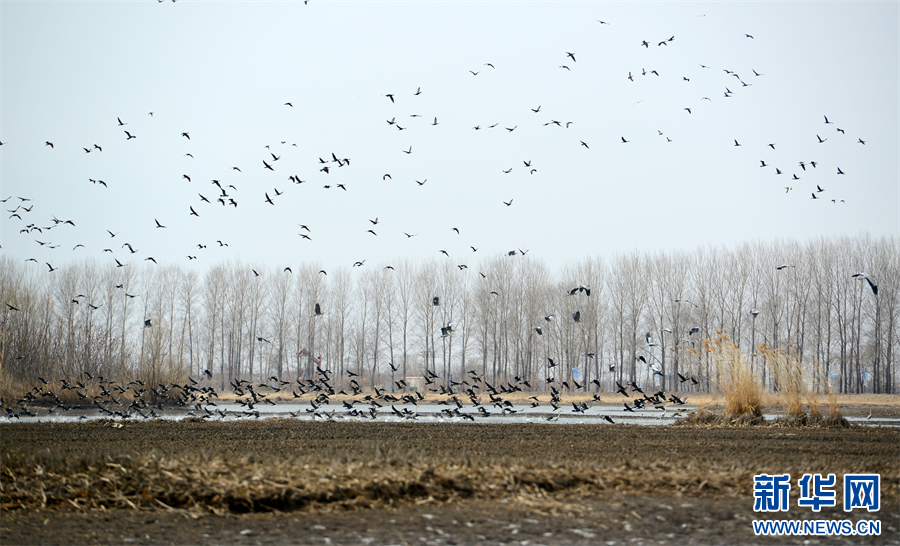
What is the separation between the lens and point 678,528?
677 centimetres

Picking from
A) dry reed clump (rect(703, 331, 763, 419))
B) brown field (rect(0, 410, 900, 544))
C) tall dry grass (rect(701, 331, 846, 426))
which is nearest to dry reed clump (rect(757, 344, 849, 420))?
tall dry grass (rect(701, 331, 846, 426))

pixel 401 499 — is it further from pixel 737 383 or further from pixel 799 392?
pixel 799 392

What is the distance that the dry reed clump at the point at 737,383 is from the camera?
19.9 meters

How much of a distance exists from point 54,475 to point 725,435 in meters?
13.7

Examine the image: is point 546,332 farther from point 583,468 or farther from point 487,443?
point 583,468

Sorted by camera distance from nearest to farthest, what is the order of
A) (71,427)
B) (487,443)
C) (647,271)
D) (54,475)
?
(54,475)
(487,443)
(71,427)
(647,271)

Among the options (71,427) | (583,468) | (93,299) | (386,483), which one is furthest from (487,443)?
(93,299)

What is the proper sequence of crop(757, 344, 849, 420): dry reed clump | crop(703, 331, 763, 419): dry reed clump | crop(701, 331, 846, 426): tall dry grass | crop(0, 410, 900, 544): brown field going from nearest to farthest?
crop(0, 410, 900, 544): brown field < crop(757, 344, 849, 420): dry reed clump < crop(701, 331, 846, 426): tall dry grass < crop(703, 331, 763, 419): dry reed clump

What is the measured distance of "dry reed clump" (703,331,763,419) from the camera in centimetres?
1991

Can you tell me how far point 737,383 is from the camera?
20172mm

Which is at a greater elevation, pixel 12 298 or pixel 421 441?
pixel 12 298

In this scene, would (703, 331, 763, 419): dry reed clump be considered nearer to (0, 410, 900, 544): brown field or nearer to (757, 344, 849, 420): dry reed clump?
(757, 344, 849, 420): dry reed clump

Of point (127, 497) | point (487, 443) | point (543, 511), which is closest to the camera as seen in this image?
point (543, 511)

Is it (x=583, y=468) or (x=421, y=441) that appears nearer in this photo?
(x=583, y=468)
